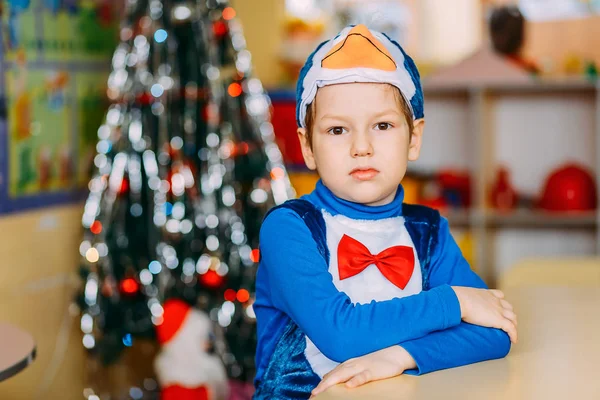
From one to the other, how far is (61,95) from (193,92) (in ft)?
1.76

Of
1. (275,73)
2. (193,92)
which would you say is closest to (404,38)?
(275,73)

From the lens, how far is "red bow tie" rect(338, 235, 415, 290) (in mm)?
1261

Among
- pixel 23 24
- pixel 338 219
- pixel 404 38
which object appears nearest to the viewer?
pixel 338 219

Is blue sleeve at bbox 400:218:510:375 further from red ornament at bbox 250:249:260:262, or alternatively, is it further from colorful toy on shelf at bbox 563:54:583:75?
colorful toy on shelf at bbox 563:54:583:75

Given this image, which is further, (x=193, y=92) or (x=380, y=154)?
(x=193, y=92)

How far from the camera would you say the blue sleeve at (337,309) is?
46.3 inches

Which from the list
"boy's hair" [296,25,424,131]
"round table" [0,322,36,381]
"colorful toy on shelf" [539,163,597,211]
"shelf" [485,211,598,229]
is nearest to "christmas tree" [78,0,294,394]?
"round table" [0,322,36,381]

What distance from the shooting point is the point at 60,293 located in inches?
123

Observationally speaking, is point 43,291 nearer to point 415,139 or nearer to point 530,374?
point 415,139

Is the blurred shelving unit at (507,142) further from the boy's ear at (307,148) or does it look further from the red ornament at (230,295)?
the boy's ear at (307,148)

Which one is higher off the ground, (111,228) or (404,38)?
(404,38)

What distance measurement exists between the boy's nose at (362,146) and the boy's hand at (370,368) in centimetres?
29

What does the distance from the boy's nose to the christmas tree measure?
5.49 ft

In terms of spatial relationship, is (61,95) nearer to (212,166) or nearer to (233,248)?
(212,166)
